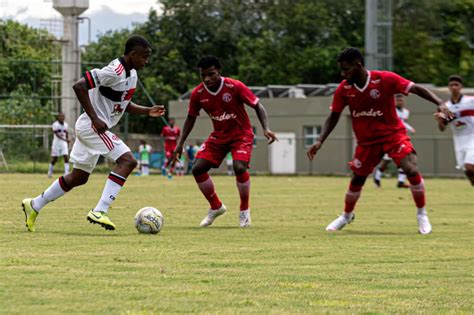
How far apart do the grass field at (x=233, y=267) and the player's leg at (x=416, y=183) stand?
305mm

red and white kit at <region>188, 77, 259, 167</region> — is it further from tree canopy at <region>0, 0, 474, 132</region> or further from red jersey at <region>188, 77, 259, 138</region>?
tree canopy at <region>0, 0, 474, 132</region>

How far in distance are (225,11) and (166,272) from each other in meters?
77.7

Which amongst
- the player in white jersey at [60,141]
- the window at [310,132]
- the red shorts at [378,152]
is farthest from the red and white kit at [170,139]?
the red shorts at [378,152]

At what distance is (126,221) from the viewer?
15320 millimetres

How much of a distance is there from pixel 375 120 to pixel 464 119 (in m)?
5.53

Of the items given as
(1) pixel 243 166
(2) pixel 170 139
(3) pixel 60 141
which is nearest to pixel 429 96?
(1) pixel 243 166

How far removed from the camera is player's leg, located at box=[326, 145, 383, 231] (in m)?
14.4

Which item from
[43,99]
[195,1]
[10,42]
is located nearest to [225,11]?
[195,1]

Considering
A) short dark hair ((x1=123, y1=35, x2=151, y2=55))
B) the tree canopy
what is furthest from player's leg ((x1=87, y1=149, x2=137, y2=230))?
the tree canopy

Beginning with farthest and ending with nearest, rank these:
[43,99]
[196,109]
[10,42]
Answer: [10,42] < [43,99] < [196,109]

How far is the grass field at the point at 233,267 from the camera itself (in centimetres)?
717

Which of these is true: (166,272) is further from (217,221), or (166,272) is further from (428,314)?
(217,221)

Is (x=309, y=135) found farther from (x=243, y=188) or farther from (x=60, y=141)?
(x=243, y=188)

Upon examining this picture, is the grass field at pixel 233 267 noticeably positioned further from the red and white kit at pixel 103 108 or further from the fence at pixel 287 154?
the fence at pixel 287 154
